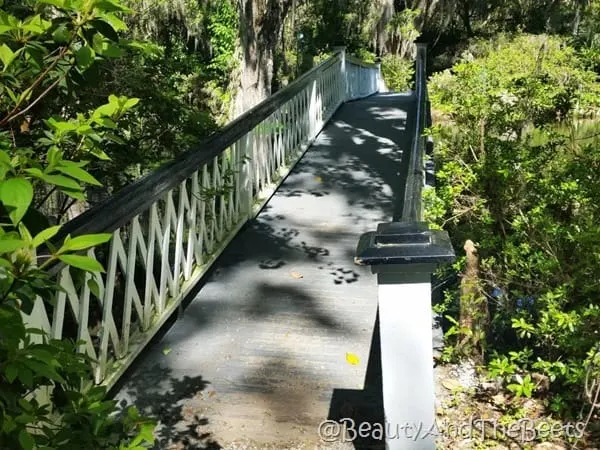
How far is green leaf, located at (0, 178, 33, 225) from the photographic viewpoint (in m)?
1.43

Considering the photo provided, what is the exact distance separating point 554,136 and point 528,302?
6.00 feet

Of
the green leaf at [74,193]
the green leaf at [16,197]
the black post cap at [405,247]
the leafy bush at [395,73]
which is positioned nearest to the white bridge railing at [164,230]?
the green leaf at [74,193]

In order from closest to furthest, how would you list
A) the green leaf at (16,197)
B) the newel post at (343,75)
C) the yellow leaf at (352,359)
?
1. the green leaf at (16,197)
2. the yellow leaf at (352,359)
3. the newel post at (343,75)

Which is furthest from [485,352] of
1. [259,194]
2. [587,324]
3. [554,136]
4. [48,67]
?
[48,67]

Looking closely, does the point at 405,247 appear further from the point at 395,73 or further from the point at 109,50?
the point at 395,73

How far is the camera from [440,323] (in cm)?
475

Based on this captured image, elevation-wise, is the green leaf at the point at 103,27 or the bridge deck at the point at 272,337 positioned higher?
the green leaf at the point at 103,27

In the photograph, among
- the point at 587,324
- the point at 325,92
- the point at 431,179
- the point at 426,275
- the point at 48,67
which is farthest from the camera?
the point at 325,92

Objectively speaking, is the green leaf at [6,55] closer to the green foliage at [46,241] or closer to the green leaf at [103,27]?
the green foliage at [46,241]

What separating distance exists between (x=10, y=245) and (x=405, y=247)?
1.48m

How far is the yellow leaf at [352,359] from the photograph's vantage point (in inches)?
158

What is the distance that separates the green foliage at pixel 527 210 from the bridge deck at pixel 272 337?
941mm

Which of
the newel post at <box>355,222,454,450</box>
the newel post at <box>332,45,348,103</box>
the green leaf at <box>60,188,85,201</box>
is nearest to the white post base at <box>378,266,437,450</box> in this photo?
the newel post at <box>355,222,454,450</box>

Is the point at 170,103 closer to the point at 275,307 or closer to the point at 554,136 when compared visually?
the point at 275,307
